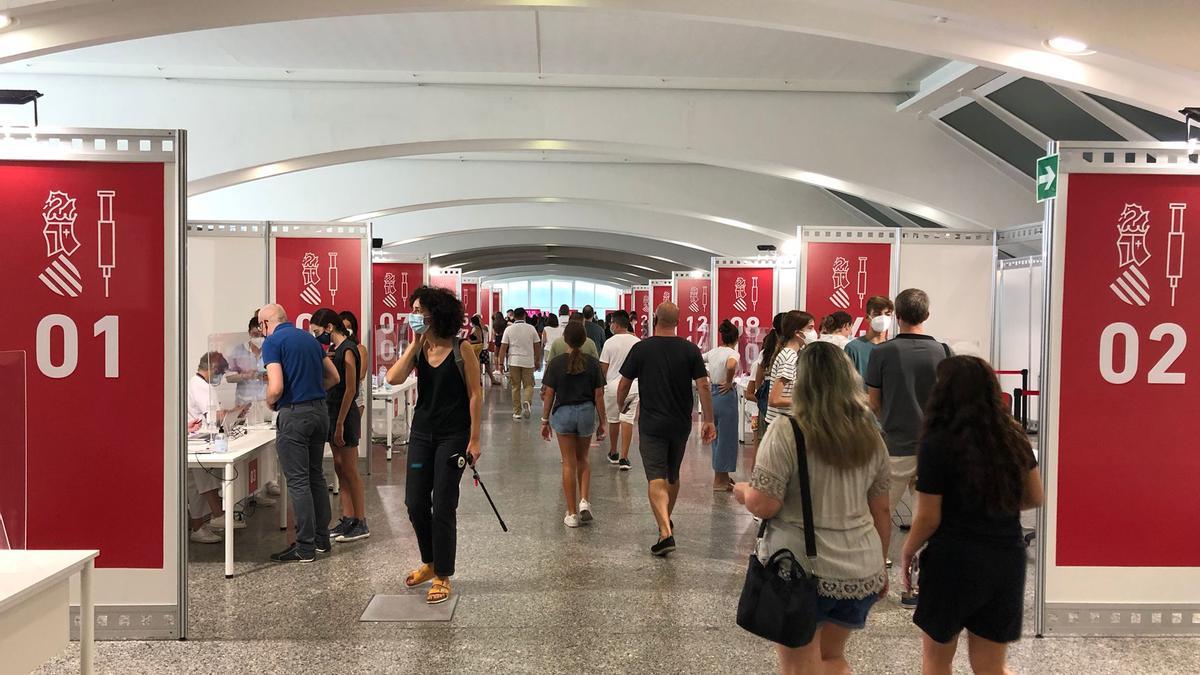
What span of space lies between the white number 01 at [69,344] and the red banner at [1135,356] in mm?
4233

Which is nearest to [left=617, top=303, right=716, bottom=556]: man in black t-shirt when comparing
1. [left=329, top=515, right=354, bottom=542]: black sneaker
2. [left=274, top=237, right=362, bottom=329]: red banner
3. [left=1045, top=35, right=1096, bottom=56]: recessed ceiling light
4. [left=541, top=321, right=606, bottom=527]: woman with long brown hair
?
[left=541, top=321, right=606, bottom=527]: woman with long brown hair

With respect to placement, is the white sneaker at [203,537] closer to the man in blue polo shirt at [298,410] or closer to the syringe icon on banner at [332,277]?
the man in blue polo shirt at [298,410]

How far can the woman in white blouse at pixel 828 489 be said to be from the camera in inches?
96.2

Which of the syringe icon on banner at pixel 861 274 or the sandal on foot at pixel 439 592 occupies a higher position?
the syringe icon on banner at pixel 861 274

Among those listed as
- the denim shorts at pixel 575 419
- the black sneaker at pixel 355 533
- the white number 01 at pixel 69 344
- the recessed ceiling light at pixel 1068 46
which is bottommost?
the black sneaker at pixel 355 533

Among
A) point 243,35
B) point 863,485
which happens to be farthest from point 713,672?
point 243,35

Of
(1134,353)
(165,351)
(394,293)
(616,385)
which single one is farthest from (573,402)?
(394,293)

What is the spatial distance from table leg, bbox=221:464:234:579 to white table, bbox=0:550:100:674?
2.07m

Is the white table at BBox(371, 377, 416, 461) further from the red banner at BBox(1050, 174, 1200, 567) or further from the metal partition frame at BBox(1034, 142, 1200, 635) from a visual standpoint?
the red banner at BBox(1050, 174, 1200, 567)

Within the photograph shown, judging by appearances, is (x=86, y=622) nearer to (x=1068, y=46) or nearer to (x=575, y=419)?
(x=575, y=419)

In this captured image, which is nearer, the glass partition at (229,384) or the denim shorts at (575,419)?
the glass partition at (229,384)

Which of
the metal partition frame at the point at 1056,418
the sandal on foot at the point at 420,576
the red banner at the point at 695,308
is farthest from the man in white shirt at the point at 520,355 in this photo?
the metal partition frame at the point at 1056,418

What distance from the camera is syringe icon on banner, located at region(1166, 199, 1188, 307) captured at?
391 centimetres

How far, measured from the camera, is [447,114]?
26.2ft
